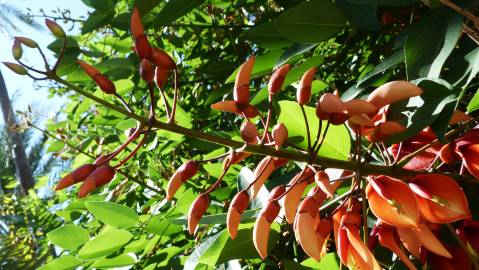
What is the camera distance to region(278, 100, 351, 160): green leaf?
0.83m

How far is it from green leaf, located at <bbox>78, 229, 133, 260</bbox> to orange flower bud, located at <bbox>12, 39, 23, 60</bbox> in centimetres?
59

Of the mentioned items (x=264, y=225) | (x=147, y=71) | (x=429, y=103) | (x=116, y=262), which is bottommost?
(x=116, y=262)

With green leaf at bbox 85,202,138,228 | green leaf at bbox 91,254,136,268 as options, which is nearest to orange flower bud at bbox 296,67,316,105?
green leaf at bbox 85,202,138,228

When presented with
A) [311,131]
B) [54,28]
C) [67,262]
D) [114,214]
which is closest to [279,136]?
[311,131]

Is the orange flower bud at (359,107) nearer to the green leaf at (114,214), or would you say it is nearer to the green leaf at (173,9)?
the green leaf at (173,9)

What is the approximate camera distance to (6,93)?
1187 cm

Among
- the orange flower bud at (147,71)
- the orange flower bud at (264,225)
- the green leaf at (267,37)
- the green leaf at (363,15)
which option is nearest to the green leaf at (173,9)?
the green leaf at (267,37)

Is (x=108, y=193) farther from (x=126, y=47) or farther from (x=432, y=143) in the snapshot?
(x=432, y=143)

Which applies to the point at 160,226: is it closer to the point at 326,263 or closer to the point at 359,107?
the point at 326,263

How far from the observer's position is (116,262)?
1299mm

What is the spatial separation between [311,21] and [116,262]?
697 millimetres

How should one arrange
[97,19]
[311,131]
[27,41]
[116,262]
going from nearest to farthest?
[27,41], [311,131], [116,262], [97,19]

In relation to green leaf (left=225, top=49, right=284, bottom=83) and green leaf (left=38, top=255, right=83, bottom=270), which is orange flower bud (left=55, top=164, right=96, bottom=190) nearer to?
green leaf (left=225, top=49, right=284, bottom=83)

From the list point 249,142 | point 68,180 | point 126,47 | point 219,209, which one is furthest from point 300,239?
point 126,47
